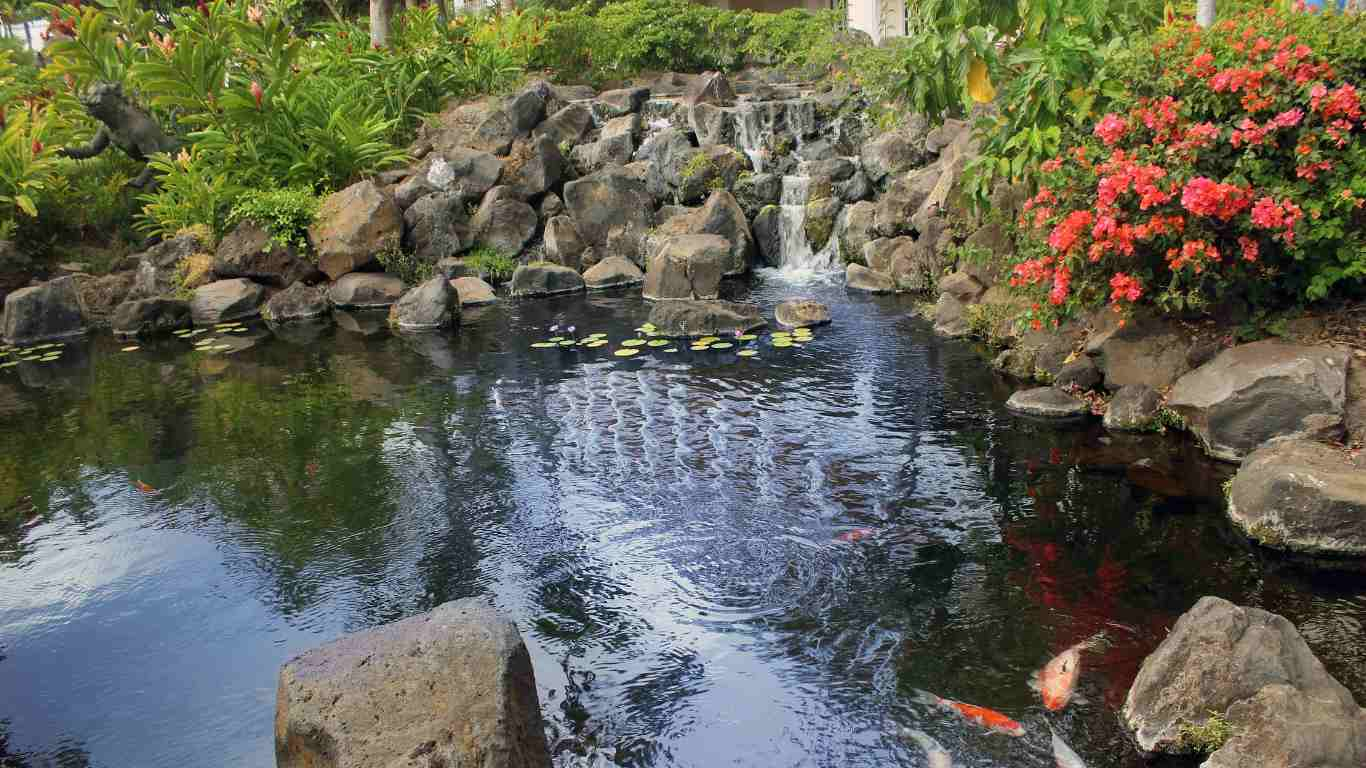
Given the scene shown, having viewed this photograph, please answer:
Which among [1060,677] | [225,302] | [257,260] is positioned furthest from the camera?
[257,260]

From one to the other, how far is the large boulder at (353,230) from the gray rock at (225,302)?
1.21 m

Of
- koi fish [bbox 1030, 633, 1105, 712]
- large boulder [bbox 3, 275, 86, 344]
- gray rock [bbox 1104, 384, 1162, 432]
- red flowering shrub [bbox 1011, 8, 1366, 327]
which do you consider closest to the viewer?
koi fish [bbox 1030, 633, 1105, 712]

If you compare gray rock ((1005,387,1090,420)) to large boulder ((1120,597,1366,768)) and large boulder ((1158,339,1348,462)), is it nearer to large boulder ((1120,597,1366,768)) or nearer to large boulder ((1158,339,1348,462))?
large boulder ((1158,339,1348,462))

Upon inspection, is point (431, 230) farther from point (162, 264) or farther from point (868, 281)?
point (868, 281)

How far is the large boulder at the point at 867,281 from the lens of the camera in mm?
14539

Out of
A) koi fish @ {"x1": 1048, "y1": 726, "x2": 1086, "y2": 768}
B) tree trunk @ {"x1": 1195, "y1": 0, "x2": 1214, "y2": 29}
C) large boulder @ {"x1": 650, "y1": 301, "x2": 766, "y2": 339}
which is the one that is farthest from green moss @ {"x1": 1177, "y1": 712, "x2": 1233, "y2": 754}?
large boulder @ {"x1": 650, "y1": 301, "x2": 766, "y2": 339}

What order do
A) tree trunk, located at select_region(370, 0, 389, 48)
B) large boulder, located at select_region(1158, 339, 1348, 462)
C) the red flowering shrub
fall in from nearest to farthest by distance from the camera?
large boulder, located at select_region(1158, 339, 1348, 462) < the red flowering shrub < tree trunk, located at select_region(370, 0, 389, 48)

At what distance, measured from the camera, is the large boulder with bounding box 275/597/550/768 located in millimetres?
3893

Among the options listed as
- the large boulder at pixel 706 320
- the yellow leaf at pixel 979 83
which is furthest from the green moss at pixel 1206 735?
the yellow leaf at pixel 979 83

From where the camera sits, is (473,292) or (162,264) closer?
(473,292)

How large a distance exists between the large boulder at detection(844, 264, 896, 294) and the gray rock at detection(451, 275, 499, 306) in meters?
5.71

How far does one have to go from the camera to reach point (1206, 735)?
4434 mm

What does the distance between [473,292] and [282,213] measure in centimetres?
355

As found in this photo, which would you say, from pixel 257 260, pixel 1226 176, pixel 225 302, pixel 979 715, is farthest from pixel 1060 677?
pixel 257 260
